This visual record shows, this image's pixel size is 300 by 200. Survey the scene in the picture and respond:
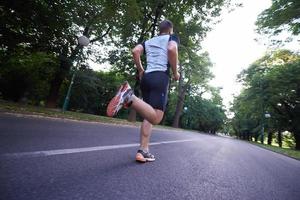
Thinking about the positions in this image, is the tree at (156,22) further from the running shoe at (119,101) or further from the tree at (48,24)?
the running shoe at (119,101)

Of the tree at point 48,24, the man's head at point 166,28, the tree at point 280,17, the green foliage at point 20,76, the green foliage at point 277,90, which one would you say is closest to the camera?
the man's head at point 166,28

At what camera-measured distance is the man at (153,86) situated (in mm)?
3260

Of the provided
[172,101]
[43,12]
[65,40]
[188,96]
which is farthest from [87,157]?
[188,96]

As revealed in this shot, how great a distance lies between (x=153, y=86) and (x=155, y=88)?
0.13 ft

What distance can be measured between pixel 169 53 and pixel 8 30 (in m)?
7.41

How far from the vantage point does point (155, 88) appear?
3.46 meters

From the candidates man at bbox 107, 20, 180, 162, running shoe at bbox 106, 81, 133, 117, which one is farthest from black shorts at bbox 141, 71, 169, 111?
running shoe at bbox 106, 81, 133, 117

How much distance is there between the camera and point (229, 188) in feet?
Answer: 9.39

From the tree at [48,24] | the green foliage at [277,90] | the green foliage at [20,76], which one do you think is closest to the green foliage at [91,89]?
the tree at [48,24]

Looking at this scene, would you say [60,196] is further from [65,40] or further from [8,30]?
[65,40]

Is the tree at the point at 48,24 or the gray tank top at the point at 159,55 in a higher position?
the tree at the point at 48,24

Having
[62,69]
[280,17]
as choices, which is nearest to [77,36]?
[62,69]

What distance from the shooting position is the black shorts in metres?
3.42

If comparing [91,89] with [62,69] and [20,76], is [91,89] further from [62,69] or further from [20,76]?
[20,76]
